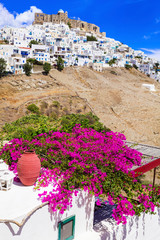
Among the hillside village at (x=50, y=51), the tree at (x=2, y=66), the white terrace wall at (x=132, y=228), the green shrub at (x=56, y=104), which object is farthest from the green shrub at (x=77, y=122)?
the hillside village at (x=50, y=51)

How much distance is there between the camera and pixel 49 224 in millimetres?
4828

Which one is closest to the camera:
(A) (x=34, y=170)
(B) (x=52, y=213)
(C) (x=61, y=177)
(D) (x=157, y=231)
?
(B) (x=52, y=213)

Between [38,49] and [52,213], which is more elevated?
[38,49]

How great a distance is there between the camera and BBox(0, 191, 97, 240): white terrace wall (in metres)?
4.29

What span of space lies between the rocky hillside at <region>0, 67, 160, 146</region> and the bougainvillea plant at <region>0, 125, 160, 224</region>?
60.3 ft

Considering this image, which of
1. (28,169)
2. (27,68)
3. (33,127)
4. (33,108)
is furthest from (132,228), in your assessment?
(27,68)

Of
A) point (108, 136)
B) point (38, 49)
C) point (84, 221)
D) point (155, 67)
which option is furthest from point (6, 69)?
point (155, 67)

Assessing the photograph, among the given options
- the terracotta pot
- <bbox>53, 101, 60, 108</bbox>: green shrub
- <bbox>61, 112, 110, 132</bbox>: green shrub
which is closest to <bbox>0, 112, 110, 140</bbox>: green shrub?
<bbox>61, 112, 110, 132</bbox>: green shrub

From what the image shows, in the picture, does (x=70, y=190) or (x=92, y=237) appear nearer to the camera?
(x=70, y=190)

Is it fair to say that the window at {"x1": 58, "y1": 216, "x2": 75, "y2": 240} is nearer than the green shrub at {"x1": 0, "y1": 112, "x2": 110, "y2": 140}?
Yes

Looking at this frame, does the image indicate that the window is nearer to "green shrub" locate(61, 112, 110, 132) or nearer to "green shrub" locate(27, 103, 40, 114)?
"green shrub" locate(61, 112, 110, 132)

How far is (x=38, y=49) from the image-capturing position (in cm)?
5406

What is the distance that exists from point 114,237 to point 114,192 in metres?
1.45

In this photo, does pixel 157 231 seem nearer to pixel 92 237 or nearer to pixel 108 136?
pixel 92 237
